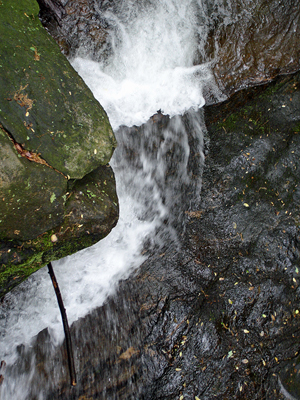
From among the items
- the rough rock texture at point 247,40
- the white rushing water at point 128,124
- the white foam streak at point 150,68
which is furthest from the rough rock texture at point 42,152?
the rough rock texture at point 247,40

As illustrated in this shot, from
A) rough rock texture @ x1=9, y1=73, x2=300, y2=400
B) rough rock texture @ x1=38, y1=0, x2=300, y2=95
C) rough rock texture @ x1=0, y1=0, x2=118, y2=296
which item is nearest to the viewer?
rough rock texture @ x1=0, y1=0, x2=118, y2=296

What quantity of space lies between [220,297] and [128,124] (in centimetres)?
286

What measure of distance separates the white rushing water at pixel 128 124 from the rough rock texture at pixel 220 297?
0.25m

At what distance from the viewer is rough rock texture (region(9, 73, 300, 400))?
3402 millimetres

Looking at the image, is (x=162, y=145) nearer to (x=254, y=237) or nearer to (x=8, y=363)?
(x=254, y=237)

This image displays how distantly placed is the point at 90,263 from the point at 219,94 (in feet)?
11.4

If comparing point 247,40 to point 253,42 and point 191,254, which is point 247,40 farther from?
point 191,254

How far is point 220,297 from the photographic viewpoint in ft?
12.2

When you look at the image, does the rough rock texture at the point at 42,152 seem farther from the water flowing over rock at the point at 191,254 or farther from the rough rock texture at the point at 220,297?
the rough rock texture at the point at 220,297

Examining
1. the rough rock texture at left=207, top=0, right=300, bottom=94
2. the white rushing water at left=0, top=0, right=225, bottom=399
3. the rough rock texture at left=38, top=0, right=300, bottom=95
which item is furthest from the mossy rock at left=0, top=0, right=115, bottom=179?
the rough rock texture at left=207, top=0, right=300, bottom=94

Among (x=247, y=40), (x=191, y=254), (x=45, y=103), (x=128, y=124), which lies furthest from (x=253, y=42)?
(x=45, y=103)

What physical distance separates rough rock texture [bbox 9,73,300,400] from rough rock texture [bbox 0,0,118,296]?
1.44 m

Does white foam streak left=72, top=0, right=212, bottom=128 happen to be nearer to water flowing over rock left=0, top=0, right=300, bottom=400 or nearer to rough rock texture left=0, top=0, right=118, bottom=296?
water flowing over rock left=0, top=0, right=300, bottom=400

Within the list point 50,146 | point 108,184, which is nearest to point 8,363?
point 108,184
